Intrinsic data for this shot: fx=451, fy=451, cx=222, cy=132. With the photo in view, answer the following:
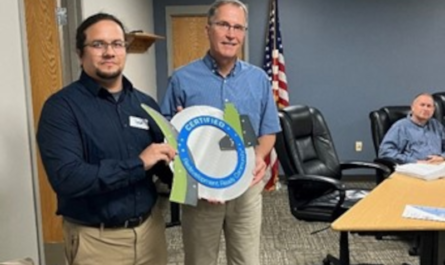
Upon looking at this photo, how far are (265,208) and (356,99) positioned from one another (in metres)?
1.87

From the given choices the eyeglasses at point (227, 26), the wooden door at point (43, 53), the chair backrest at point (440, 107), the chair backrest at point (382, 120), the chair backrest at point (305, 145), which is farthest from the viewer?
the chair backrest at point (440, 107)

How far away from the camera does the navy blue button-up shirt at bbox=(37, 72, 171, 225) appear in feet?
4.59

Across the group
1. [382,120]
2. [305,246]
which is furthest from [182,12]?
[305,246]

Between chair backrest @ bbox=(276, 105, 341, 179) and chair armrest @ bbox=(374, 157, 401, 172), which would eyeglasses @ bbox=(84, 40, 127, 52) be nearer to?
chair backrest @ bbox=(276, 105, 341, 179)

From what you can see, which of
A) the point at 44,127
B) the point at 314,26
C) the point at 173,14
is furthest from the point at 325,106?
the point at 44,127

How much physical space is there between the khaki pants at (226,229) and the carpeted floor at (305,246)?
109cm

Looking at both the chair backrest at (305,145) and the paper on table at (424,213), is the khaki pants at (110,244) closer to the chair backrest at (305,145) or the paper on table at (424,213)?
the paper on table at (424,213)

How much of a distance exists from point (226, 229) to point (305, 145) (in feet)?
4.52

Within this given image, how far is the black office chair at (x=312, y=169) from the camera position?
2822 mm

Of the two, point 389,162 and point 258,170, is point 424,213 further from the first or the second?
point 389,162

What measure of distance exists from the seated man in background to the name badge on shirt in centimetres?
259

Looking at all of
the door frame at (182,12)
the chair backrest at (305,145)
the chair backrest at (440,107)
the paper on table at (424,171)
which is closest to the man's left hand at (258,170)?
the chair backrest at (305,145)

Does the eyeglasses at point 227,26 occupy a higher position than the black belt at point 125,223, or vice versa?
the eyeglasses at point 227,26

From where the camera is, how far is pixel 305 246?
3.44m
